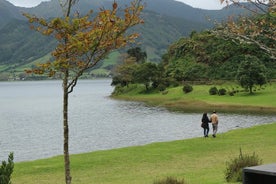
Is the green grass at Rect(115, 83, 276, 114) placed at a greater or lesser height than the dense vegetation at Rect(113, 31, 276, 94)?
lesser

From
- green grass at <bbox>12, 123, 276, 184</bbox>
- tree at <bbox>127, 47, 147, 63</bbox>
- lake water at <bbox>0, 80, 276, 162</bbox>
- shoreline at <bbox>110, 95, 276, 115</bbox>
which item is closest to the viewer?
green grass at <bbox>12, 123, 276, 184</bbox>

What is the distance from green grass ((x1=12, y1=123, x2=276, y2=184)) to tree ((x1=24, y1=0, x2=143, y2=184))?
7.07 metres

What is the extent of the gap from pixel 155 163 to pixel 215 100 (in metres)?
70.6

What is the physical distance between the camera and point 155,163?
29531 mm

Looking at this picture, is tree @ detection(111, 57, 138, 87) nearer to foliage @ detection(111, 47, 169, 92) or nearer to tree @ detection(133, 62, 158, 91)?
foliage @ detection(111, 47, 169, 92)

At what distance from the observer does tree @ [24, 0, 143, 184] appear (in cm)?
1551

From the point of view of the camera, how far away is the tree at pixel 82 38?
15506 millimetres

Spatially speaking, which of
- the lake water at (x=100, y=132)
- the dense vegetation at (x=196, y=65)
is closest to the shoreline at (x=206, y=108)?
the lake water at (x=100, y=132)

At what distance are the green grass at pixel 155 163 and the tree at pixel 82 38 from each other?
707 cm

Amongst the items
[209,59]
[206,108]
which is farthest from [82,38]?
[209,59]

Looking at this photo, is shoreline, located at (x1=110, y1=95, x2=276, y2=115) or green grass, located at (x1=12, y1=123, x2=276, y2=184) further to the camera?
shoreline, located at (x1=110, y1=95, x2=276, y2=115)

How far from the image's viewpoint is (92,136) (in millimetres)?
54750

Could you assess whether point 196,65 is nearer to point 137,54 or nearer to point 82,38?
point 137,54

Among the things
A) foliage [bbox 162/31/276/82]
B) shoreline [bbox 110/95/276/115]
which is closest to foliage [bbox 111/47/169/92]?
foliage [bbox 162/31/276/82]
